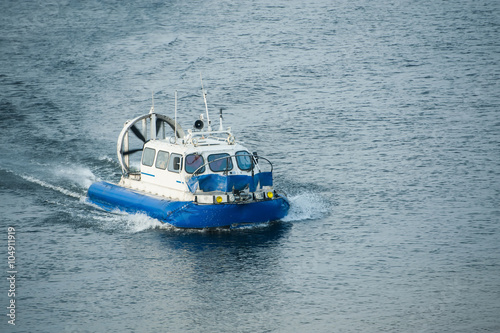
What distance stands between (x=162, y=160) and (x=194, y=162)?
166cm

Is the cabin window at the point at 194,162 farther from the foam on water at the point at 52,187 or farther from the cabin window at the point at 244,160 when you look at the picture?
the foam on water at the point at 52,187

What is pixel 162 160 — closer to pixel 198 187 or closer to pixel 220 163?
pixel 220 163

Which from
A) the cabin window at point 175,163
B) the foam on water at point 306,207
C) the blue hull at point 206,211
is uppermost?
the cabin window at point 175,163

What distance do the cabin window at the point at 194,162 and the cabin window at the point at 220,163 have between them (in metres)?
0.34

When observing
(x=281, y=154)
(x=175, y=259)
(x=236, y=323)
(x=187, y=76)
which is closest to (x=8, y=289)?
(x=175, y=259)

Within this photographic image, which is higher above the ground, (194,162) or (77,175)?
(194,162)

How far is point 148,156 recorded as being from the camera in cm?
3194

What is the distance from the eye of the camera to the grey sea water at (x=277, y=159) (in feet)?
79.9

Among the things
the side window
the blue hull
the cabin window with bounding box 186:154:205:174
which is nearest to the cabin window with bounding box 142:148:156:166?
the side window

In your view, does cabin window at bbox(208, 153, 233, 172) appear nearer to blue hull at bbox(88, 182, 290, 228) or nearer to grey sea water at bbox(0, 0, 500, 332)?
blue hull at bbox(88, 182, 290, 228)

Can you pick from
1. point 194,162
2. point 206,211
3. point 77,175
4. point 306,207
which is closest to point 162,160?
point 194,162

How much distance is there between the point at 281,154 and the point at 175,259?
1413cm

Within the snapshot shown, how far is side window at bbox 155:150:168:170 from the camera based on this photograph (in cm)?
3117

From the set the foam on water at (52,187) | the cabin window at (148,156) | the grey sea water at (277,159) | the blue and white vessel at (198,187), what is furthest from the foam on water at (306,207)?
the foam on water at (52,187)
